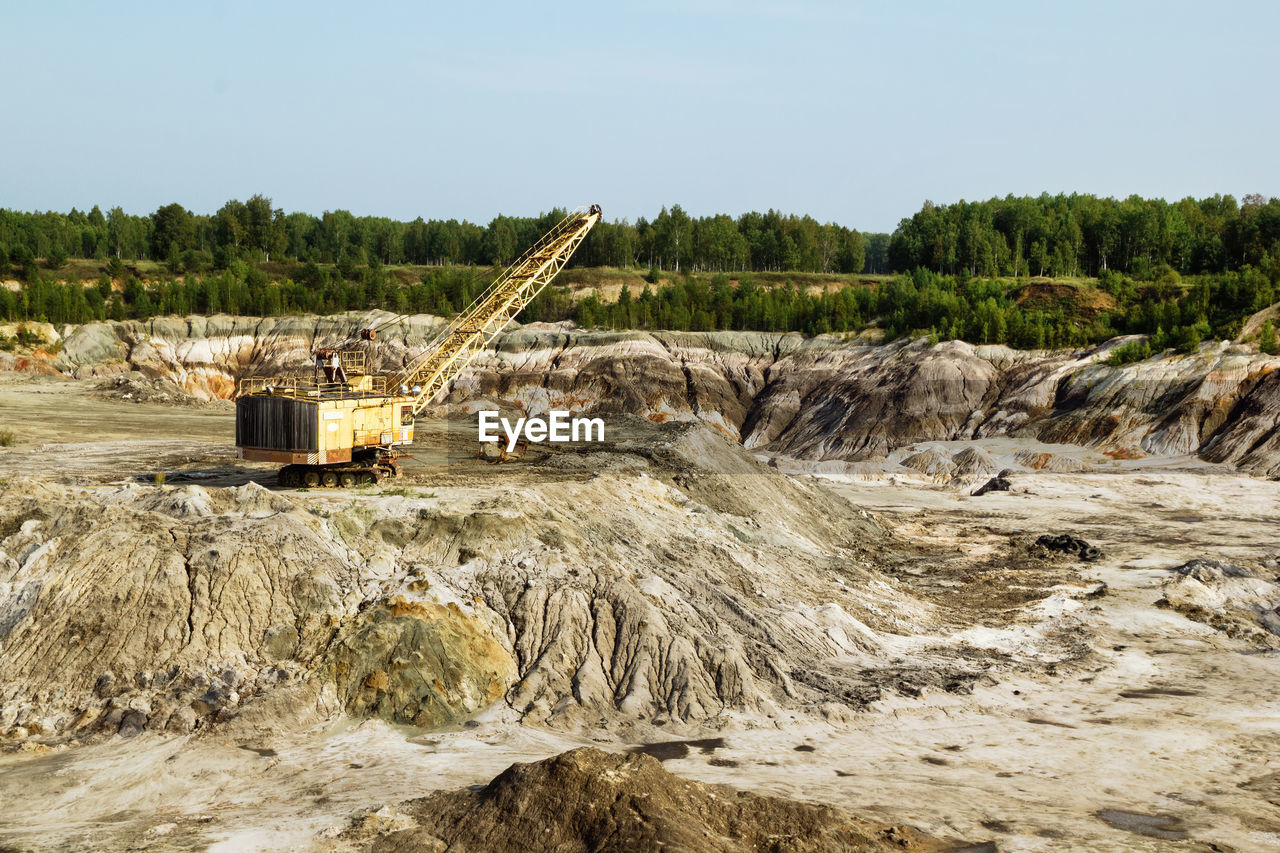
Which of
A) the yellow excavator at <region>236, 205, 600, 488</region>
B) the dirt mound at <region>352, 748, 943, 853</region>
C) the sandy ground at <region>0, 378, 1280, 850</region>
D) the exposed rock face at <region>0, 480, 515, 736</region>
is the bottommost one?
the sandy ground at <region>0, 378, 1280, 850</region>

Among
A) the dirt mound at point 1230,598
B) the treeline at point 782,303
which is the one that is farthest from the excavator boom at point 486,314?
the treeline at point 782,303

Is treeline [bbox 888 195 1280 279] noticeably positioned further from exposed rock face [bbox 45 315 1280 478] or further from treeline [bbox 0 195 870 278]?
exposed rock face [bbox 45 315 1280 478]

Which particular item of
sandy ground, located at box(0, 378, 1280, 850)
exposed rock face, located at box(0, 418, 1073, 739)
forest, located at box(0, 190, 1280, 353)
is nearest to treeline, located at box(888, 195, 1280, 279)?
forest, located at box(0, 190, 1280, 353)

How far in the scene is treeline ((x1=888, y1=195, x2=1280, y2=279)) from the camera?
4338 inches

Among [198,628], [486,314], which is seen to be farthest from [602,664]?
[486,314]

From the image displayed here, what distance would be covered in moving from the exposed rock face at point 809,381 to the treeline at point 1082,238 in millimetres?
31267

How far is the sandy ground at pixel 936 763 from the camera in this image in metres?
19.5

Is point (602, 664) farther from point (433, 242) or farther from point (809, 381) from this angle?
point (433, 242)

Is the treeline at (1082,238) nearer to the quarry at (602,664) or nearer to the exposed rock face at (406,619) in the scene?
the quarry at (602,664)

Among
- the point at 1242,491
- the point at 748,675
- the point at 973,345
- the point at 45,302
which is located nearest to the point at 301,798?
the point at 748,675

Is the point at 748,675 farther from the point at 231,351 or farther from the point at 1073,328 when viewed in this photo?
the point at 231,351

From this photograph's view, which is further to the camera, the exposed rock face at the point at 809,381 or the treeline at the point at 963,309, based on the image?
the treeline at the point at 963,309

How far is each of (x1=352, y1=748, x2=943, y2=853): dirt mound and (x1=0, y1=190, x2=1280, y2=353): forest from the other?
6890cm

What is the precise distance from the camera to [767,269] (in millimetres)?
144625
